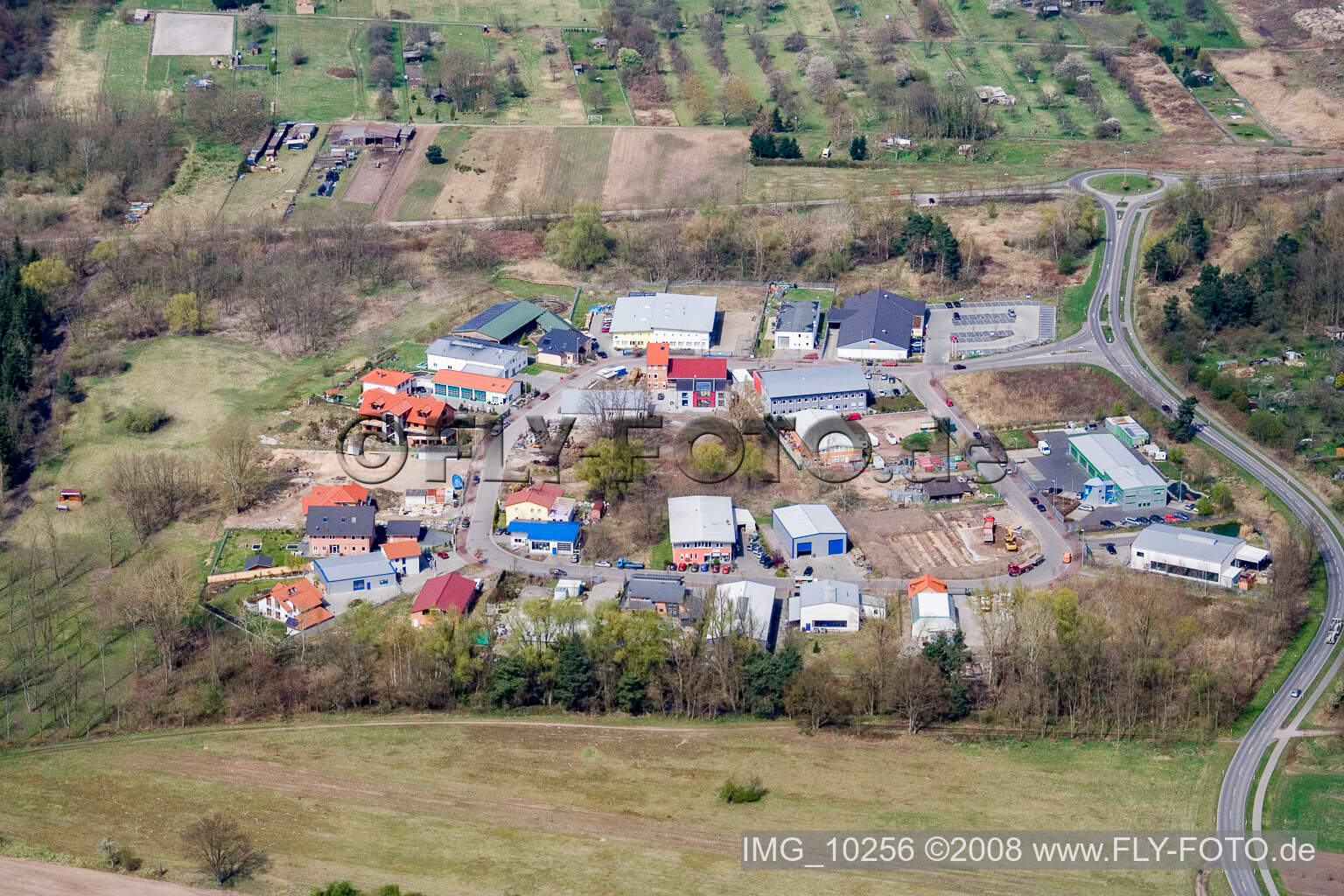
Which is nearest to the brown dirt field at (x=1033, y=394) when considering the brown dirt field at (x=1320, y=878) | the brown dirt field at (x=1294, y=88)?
the brown dirt field at (x=1320, y=878)

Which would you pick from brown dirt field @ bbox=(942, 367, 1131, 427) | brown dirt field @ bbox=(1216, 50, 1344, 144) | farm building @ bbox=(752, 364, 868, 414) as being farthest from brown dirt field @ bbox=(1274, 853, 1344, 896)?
brown dirt field @ bbox=(1216, 50, 1344, 144)

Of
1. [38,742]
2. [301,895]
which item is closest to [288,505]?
[38,742]

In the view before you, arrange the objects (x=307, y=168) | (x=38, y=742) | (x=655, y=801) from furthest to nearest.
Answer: (x=307, y=168), (x=38, y=742), (x=655, y=801)

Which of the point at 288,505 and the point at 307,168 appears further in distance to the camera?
the point at 307,168

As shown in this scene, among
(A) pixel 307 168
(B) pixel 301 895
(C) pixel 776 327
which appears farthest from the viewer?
(A) pixel 307 168

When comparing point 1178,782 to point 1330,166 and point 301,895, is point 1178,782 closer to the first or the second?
point 301,895

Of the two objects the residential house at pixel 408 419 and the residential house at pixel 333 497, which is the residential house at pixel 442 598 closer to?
the residential house at pixel 333 497
